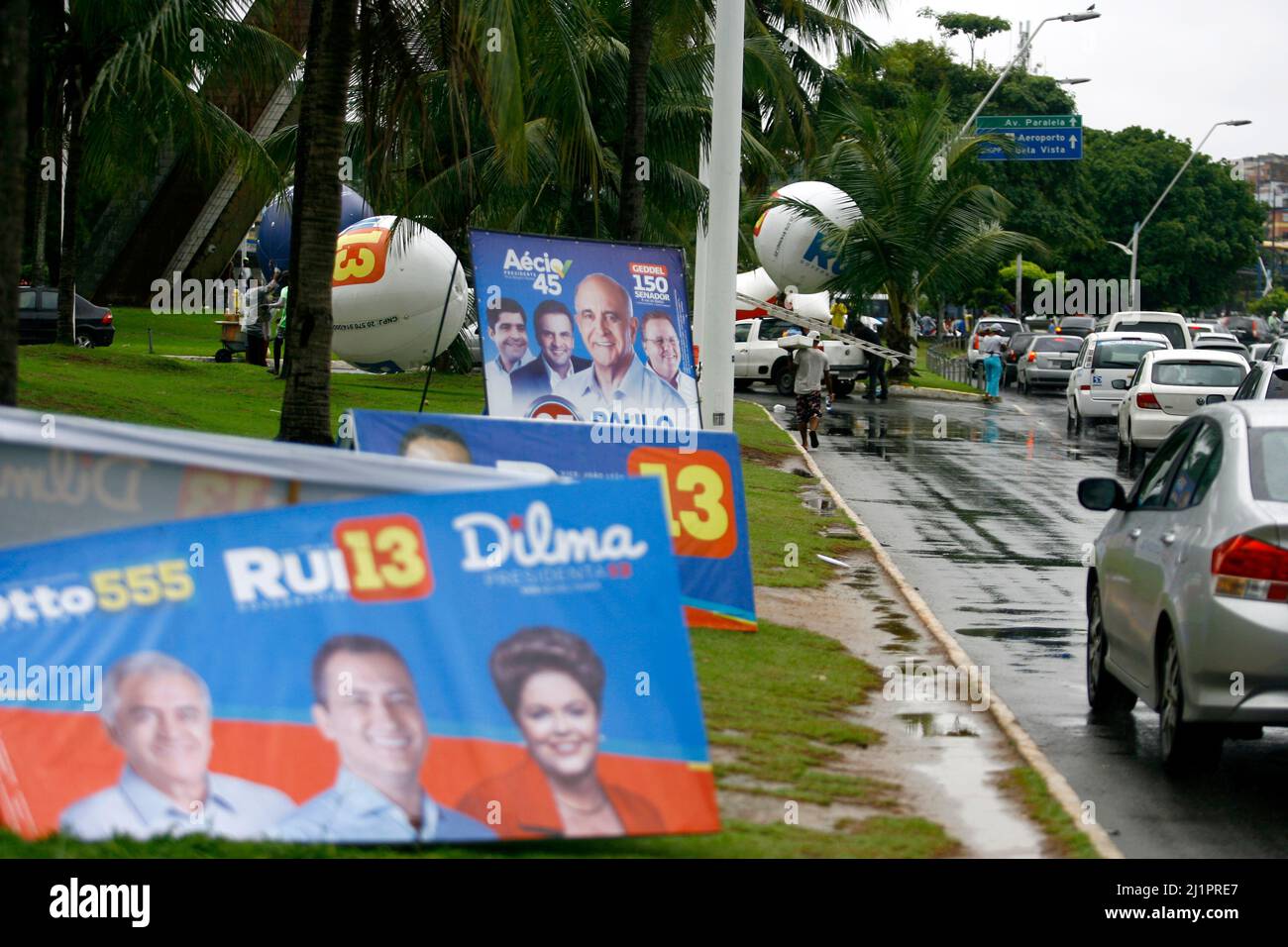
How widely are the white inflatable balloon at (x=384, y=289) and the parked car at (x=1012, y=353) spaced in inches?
942

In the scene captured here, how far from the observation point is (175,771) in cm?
612

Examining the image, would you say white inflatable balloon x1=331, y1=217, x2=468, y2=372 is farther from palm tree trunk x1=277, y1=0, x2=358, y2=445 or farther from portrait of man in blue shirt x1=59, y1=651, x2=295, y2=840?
portrait of man in blue shirt x1=59, y1=651, x2=295, y2=840

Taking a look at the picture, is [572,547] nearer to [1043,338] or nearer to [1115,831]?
[1115,831]

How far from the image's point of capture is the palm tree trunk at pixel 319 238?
12.9 m

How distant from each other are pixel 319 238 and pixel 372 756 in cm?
742

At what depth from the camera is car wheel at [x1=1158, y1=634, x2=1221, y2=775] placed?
7.80m

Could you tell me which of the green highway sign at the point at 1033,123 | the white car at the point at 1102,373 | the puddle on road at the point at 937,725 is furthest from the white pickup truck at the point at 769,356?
the puddle on road at the point at 937,725

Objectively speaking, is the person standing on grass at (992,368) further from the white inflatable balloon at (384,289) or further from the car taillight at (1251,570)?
the car taillight at (1251,570)

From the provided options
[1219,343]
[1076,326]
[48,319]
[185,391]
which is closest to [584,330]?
[185,391]

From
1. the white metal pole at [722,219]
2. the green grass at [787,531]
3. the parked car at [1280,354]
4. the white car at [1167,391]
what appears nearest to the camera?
the green grass at [787,531]

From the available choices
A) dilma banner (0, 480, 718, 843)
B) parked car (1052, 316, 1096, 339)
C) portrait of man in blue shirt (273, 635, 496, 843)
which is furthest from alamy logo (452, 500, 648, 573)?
parked car (1052, 316, 1096, 339)

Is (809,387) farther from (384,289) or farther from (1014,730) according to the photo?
(1014,730)

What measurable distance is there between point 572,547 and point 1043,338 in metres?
39.5

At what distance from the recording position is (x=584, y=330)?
48.5 feet
